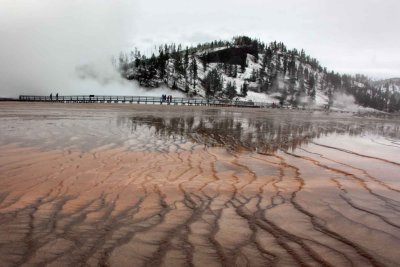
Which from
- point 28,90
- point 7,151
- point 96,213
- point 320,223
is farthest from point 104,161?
point 28,90

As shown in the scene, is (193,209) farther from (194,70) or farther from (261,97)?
(261,97)

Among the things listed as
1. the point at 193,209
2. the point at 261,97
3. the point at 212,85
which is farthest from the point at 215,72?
the point at 193,209

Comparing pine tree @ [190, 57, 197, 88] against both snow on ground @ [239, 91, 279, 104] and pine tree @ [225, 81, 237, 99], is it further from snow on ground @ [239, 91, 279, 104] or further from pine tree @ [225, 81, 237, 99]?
snow on ground @ [239, 91, 279, 104]

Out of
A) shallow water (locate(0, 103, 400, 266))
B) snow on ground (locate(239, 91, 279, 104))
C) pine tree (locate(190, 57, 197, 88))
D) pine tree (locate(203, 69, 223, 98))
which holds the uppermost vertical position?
pine tree (locate(190, 57, 197, 88))

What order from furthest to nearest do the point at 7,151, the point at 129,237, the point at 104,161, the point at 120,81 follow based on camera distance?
the point at 120,81
the point at 7,151
the point at 104,161
the point at 129,237

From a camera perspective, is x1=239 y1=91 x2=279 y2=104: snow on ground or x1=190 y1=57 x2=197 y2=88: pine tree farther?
x1=239 y1=91 x2=279 y2=104: snow on ground

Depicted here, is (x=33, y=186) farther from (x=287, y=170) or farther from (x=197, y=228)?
(x=287, y=170)

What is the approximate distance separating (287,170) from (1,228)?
5.26 m

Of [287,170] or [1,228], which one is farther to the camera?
[287,170]

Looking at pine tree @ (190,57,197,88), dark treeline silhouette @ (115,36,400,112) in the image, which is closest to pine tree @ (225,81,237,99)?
dark treeline silhouette @ (115,36,400,112)

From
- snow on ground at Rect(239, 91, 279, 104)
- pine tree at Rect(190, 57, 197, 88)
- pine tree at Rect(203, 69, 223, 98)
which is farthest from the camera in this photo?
snow on ground at Rect(239, 91, 279, 104)

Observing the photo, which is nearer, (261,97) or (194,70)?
(194,70)

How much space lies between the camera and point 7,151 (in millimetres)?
7973

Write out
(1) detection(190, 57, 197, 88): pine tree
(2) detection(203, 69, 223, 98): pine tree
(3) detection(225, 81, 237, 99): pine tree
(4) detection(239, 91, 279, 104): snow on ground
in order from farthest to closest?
(4) detection(239, 91, 279, 104): snow on ground
(3) detection(225, 81, 237, 99): pine tree
(1) detection(190, 57, 197, 88): pine tree
(2) detection(203, 69, 223, 98): pine tree
